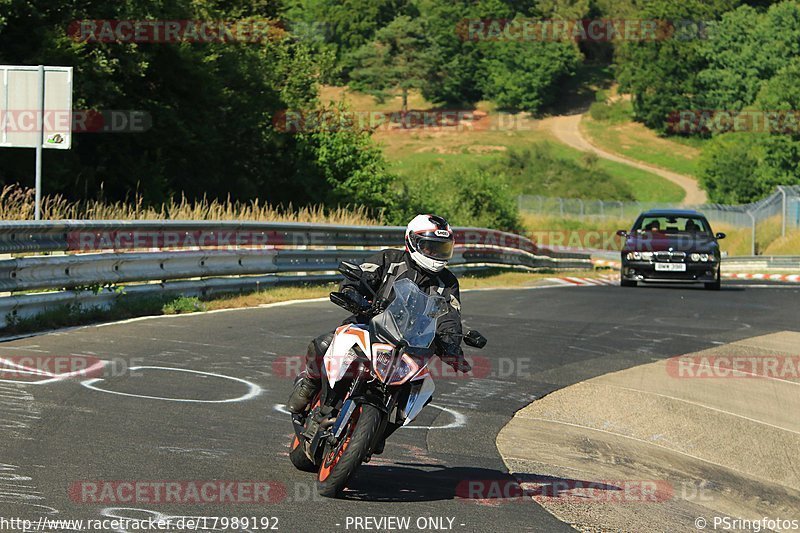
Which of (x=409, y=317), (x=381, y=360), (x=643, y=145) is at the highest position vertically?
(x=409, y=317)

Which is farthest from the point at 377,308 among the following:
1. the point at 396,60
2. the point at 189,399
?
the point at 396,60

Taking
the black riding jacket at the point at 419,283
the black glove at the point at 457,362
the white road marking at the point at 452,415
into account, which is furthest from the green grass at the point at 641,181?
the black glove at the point at 457,362

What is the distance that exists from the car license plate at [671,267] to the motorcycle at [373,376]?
59.7 feet

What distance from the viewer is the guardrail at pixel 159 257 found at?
40.7 ft

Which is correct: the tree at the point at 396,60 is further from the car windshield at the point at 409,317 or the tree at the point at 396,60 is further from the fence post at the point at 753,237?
the car windshield at the point at 409,317

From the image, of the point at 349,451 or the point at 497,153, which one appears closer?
the point at 349,451

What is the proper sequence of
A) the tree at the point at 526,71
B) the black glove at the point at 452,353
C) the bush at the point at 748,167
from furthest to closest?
the tree at the point at 526,71 → the bush at the point at 748,167 → the black glove at the point at 452,353

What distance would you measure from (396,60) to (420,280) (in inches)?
5150

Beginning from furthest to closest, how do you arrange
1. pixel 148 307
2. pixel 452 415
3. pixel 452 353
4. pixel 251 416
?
pixel 148 307
pixel 452 415
pixel 251 416
pixel 452 353

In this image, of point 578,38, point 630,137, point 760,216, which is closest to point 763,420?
point 760,216

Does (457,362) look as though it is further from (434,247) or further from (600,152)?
(600,152)

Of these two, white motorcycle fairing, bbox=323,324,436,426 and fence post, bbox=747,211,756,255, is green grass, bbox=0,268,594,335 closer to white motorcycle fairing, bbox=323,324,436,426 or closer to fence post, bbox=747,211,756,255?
white motorcycle fairing, bbox=323,324,436,426

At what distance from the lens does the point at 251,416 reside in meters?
8.80

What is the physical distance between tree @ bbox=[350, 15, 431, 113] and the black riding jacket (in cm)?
12610
